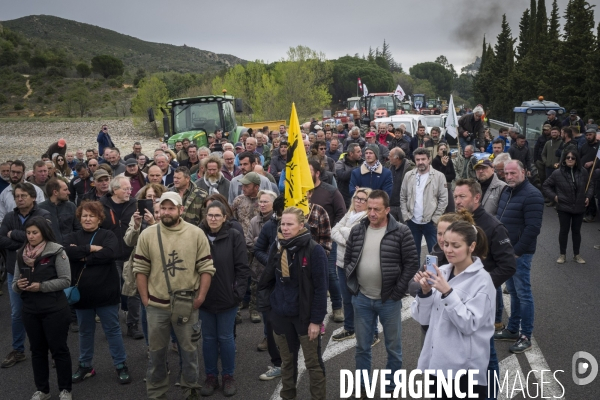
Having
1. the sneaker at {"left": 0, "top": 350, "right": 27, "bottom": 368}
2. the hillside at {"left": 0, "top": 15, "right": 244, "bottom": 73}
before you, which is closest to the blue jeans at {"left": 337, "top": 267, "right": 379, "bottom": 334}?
the sneaker at {"left": 0, "top": 350, "right": 27, "bottom": 368}

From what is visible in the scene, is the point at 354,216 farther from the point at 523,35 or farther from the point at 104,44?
the point at 104,44

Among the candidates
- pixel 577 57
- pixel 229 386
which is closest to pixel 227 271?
pixel 229 386

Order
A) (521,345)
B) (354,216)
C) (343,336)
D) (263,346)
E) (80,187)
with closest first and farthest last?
(521,345)
(354,216)
(263,346)
(343,336)
(80,187)

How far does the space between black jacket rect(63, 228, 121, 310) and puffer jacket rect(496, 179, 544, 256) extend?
4423mm

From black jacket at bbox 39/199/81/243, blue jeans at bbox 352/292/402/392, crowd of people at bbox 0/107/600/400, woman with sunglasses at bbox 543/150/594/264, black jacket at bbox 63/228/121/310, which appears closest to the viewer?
crowd of people at bbox 0/107/600/400

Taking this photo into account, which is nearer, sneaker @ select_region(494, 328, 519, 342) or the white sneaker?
the white sneaker

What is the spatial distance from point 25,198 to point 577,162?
8.94 m

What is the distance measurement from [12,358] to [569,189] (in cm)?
885

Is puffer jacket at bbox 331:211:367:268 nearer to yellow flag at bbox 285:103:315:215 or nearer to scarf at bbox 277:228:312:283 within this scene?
yellow flag at bbox 285:103:315:215

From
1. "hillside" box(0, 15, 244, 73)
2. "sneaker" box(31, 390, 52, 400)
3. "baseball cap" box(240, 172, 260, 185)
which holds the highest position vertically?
"hillside" box(0, 15, 244, 73)

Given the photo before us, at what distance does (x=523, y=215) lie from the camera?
6.44 meters

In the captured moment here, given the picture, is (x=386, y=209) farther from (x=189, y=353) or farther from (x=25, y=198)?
(x=25, y=198)

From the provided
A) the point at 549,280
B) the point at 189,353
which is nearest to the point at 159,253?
the point at 189,353

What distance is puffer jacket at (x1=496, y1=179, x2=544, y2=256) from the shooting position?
20.7ft
